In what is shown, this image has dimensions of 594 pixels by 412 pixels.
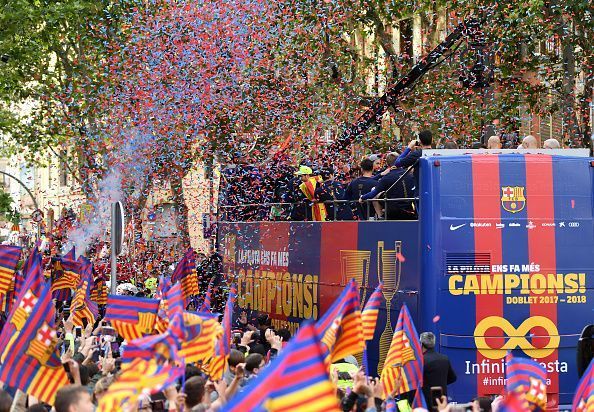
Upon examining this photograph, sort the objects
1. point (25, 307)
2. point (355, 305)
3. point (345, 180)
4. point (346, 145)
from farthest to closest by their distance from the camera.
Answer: point (346, 145)
point (345, 180)
point (25, 307)
point (355, 305)

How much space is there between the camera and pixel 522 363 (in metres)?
9.56

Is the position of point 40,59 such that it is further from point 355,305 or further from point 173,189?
point 355,305

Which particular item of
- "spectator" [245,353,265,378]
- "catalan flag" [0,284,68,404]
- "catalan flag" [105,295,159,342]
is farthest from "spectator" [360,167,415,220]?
"catalan flag" [0,284,68,404]

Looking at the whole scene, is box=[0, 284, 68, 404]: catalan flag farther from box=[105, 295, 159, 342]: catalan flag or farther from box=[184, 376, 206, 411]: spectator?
box=[105, 295, 159, 342]: catalan flag

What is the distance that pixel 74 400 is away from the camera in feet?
26.7

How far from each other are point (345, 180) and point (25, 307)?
37.0 ft

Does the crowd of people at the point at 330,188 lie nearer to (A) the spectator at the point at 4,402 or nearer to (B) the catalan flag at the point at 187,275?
(B) the catalan flag at the point at 187,275

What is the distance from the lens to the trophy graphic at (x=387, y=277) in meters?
15.6

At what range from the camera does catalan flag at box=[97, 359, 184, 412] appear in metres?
8.03

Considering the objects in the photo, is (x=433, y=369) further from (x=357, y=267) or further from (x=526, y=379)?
(x=526, y=379)

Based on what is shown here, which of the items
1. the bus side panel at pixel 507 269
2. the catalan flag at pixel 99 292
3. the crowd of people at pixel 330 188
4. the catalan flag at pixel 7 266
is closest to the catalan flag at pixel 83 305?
the catalan flag at pixel 7 266

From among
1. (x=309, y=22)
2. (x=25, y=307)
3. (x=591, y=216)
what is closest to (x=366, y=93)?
(x=309, y=22)

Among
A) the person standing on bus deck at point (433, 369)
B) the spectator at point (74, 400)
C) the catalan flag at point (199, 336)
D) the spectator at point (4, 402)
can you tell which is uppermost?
the catalan flag at point (199, 336)

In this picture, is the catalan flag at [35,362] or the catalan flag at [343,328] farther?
the catalan flag at [35,362]
